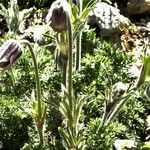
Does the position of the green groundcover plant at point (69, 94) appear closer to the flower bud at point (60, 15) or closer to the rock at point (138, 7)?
the flower bud at point (60, 15)

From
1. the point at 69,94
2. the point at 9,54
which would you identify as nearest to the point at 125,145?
the point at 69,94

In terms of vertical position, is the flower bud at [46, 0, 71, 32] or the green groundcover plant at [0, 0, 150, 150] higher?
the flower bud at [46, 0, 71, 32]

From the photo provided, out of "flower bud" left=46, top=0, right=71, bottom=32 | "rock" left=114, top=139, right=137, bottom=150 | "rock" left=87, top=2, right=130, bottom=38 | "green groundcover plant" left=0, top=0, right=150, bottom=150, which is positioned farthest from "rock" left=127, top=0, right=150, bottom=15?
"flower bud" left=46, top=0, right=71, bottom=32

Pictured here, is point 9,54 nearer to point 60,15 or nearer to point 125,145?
point 60,15

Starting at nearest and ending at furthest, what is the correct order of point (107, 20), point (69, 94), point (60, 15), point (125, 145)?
1. point (60, 15)
2. point (69, 94)
3. point (125, 145)
4. point (107, 20)

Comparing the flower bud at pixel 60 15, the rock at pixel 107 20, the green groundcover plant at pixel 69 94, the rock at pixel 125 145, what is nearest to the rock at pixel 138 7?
the rock at pixel 107 20

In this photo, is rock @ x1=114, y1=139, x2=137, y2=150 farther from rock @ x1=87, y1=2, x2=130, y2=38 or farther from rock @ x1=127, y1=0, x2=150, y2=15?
rock @ x1=127, y1=0, x2=150, y2=15
